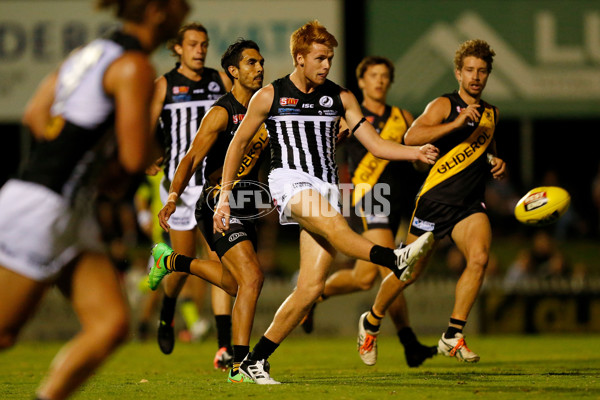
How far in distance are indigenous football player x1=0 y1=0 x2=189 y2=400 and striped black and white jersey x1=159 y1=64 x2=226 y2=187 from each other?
420cm

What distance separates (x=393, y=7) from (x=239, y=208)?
11060 millimetres

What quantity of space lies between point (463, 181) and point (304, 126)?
72.5 inches

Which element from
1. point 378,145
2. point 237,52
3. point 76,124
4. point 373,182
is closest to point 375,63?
point 373,182

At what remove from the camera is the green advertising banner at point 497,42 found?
1708 cm

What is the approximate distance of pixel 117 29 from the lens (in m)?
4.11

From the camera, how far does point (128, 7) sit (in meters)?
4.07

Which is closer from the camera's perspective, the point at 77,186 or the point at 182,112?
the point at 77,186

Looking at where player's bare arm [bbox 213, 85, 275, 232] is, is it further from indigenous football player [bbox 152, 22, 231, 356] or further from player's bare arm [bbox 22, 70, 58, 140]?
player's bare arm [bbox 22, 70, 58, 140]

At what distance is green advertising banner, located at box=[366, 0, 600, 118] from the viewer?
17078 millimetres

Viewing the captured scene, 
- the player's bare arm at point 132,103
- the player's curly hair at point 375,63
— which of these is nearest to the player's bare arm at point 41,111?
the player's bare arm at point 132,103

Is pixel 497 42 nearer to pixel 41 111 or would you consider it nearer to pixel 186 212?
pixel 186 212

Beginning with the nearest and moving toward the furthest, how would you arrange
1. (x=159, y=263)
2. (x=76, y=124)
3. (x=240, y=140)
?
(x=76, y=124)
(x=240, y=140)
(x=159, y=263)

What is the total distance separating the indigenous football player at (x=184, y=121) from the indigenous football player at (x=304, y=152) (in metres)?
1.85

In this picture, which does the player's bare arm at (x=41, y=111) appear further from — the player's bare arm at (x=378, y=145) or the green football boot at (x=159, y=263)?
the green football boot at (x=159, y=263)
